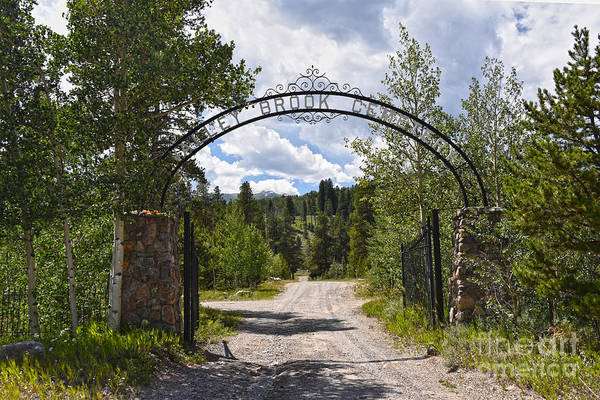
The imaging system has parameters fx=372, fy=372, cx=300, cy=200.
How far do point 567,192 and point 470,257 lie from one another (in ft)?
9.77

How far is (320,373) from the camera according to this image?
5.74 meters

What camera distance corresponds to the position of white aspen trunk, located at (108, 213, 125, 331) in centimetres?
641

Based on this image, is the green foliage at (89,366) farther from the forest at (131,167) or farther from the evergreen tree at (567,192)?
the evergreen tree at (567,192)

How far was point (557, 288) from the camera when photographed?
4219 millimetres

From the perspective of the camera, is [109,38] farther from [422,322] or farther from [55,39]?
[422,322]

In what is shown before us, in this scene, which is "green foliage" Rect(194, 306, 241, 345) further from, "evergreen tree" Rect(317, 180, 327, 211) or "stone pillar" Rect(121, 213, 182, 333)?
"evergreen tree" Rect(317, 180, 327, 211)

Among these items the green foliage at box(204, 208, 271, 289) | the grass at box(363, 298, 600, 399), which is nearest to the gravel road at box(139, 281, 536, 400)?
the grass at box(363, 298, 600, 399)

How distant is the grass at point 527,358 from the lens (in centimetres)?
403

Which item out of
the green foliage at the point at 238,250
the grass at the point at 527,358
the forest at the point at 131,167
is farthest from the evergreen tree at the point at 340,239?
the grass at the point at 527,358

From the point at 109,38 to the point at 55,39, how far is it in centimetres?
86

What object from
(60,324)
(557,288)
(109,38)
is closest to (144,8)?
(109,38)

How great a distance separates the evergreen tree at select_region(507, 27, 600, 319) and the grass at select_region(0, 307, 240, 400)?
5144 millimetres

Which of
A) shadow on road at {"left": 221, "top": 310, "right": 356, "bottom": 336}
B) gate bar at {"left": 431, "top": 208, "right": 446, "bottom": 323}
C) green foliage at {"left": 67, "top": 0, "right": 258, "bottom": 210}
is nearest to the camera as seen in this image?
green foliage at {"left": 67, "top": 0, "right": 258, "bottom": 210}

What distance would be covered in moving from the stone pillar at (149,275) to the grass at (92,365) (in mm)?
351
